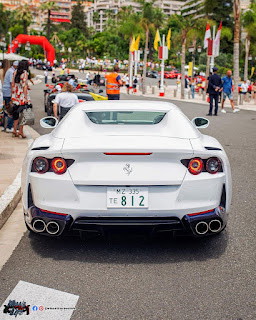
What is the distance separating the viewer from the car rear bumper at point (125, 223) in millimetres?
4285

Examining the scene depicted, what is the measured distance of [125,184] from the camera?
167 inches

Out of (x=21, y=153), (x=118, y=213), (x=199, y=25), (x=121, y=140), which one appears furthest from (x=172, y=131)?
(x=199, y=25)

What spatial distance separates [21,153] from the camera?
10.3 m

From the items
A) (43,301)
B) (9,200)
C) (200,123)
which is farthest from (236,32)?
(43,301)

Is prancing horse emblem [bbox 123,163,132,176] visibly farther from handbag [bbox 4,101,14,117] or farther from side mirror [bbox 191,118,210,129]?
handbag [bbox 4,101,14,117]

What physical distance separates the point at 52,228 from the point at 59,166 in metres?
0.53

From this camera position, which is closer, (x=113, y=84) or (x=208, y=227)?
(x=208, y=227)

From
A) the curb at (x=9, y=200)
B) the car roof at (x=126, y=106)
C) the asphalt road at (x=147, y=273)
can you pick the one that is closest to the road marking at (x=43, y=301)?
the asphalt road at (x=147, y=273)

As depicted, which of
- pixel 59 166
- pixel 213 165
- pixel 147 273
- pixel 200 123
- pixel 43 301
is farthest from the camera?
pixel 200 123

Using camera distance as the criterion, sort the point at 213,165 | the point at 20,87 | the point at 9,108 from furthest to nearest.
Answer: the point at 9,108
the point at 20,87
the point at 213,165

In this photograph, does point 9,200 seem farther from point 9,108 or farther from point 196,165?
point 9,108

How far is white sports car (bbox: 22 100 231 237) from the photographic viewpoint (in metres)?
4.25

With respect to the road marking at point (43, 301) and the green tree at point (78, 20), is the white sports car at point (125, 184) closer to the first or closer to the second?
the road marking at point (43, 301)

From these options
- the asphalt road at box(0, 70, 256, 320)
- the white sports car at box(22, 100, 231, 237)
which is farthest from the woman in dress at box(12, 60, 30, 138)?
the white sports car at box(22, 100, 231, 237)
